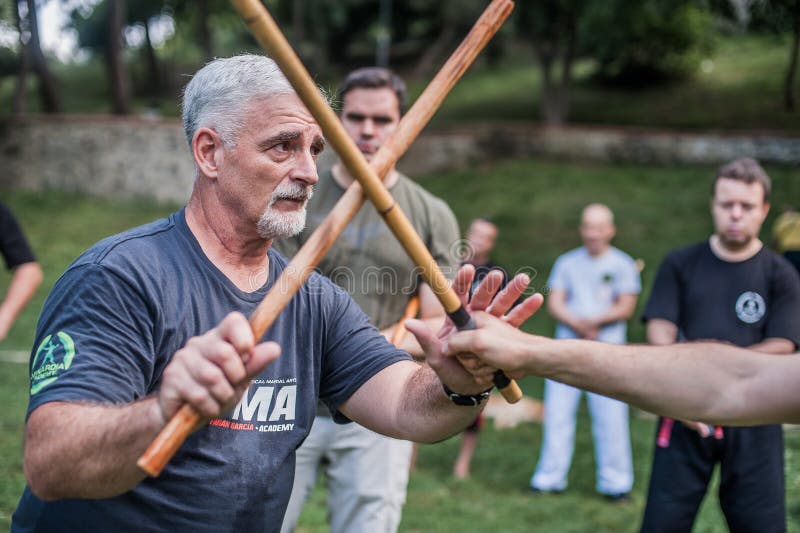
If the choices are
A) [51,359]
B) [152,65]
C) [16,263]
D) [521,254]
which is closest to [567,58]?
[521,254]

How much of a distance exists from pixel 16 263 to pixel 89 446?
11.7 ft

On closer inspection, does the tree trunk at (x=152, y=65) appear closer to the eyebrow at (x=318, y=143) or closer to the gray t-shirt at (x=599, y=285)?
the gray t-shirt at (x=599, y=285)

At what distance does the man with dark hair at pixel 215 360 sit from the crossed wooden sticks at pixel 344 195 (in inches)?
3.2

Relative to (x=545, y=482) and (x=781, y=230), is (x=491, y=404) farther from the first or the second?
(x=781, y=230)

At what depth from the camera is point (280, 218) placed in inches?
106

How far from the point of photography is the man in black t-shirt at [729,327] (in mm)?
4469

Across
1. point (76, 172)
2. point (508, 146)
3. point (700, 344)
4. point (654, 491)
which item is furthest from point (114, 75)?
point (700, 344)

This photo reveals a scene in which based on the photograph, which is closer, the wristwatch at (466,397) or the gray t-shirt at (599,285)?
the wristwatch at (466,397)

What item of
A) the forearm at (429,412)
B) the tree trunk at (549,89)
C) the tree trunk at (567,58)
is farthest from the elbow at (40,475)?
the tree trunk at (549,89)

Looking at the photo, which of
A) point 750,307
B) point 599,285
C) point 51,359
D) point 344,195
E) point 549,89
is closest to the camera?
point 51,359

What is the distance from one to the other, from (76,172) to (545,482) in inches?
645

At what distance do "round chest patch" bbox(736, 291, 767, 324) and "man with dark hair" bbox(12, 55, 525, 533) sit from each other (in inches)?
99.3

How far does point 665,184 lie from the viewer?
17.6 m

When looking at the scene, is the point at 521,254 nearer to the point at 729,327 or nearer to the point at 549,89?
the point at 549,89
